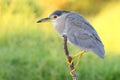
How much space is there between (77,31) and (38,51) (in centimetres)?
451

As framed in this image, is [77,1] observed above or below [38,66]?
above

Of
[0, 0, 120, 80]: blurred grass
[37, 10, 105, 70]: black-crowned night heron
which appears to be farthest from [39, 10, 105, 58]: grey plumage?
[0, 0, 120, 80]: blurred grass

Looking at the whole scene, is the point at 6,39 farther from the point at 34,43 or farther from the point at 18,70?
the point at 18,70

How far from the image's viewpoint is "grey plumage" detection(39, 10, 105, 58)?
3428 millimetres

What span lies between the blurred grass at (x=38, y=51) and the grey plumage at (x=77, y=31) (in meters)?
3.66

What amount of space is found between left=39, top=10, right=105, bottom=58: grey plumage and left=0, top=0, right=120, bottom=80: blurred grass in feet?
12.0

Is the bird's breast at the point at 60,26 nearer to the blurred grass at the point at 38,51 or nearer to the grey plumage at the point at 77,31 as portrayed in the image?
the grey plumage at the point at 77,31

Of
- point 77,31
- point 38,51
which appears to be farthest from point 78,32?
point 38,51

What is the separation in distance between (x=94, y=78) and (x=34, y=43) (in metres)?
1.31

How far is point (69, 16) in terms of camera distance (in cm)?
356

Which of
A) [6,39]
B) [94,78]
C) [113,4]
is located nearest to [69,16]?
[94,78]

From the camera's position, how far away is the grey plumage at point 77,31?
11.2ft

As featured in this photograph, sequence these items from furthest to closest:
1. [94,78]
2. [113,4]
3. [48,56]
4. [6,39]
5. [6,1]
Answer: [113,4] → [6,1] → [6,39] → [48,56] → [94,78]

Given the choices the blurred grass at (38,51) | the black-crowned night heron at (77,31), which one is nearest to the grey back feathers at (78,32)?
the black-crowned night heron at (77,31)
